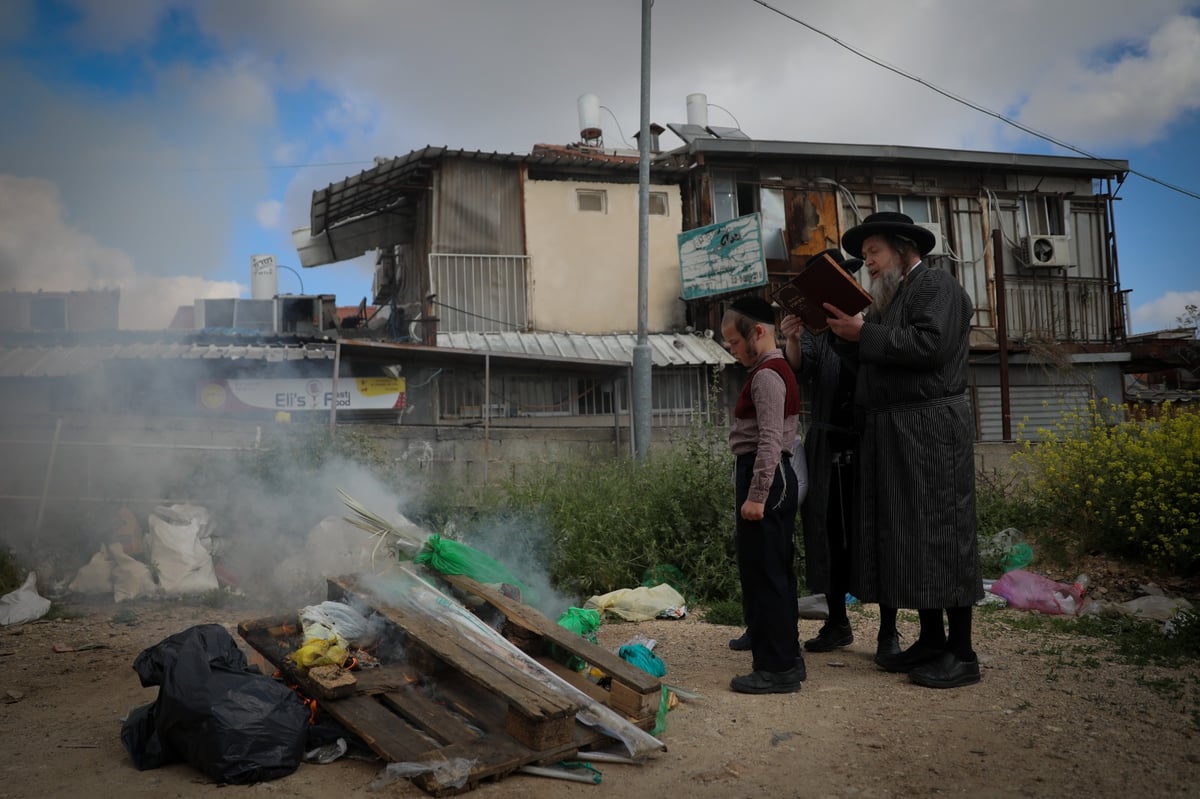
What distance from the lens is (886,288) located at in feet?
13.6

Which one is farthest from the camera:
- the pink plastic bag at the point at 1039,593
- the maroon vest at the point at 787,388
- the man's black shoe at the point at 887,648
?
the pink plastic bag at the point at 1039,593

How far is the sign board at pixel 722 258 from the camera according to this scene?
1509cm

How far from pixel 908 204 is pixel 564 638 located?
16.2 m

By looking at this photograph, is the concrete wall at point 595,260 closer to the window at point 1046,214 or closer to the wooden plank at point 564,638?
the window at point 1046,214

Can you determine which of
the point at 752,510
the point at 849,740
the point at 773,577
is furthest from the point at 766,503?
the point at 849,740

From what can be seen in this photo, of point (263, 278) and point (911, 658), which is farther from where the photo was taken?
point (263, 278)

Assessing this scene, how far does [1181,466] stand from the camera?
6.41 m

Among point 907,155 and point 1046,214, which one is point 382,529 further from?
point 1046,214

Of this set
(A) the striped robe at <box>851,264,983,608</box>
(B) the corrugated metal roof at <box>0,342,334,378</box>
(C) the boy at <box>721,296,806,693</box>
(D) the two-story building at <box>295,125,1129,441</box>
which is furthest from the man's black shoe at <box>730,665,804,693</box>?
(D) the two-story building at <box>295,125,1129,441</box>

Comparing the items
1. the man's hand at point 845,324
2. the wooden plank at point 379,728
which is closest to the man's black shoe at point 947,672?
the man's hand at point 845,324

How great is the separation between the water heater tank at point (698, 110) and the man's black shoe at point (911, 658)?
16.9m

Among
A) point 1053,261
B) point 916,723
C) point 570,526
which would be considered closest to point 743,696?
point 916,723

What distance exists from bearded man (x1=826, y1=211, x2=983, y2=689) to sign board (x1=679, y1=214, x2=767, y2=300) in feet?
36.8

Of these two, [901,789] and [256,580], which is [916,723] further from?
[256,580]
